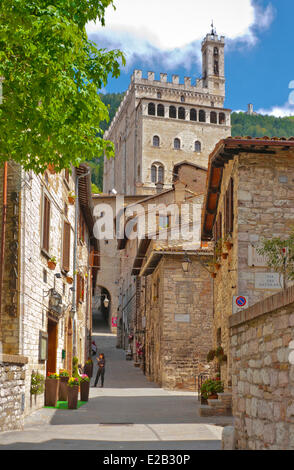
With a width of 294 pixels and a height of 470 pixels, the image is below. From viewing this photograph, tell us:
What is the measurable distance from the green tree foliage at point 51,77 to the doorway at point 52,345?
9.38 metres

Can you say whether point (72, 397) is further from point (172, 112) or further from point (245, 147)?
point (172, 112)

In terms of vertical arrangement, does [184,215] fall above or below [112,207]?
below

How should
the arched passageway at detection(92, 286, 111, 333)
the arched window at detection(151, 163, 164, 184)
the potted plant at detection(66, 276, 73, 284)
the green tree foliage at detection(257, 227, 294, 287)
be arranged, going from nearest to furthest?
the green tree foliage at detection(257, 227, 294, 287) < the potted plant at detection(66, 276, 73, 284) < the arched passageway at detection(92, 286, 111, 333) < the arched window at detection(151, 163, 164, 184)

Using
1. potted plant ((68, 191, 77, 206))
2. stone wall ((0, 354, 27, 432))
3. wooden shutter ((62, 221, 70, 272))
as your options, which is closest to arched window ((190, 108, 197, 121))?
potted plant ((68, 191, 77, 206))

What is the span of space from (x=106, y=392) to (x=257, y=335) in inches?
636

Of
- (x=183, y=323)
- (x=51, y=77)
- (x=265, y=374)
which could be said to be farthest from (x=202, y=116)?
(x=265, y=374)

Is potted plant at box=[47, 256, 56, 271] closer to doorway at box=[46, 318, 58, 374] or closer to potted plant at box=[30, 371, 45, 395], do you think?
doorway at box=[46, 318, 58, 374]

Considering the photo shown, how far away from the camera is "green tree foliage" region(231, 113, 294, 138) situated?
136000 mm

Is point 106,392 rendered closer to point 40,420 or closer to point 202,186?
point 40,420

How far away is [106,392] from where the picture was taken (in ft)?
74.0

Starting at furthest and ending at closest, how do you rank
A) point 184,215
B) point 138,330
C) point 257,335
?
point 138,330 → point 184,215 → point 257,335

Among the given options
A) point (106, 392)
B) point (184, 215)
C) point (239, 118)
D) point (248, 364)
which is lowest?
point (106, 392)

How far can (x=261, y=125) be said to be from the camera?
13862cm

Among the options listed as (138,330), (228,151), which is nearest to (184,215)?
(138,330)
